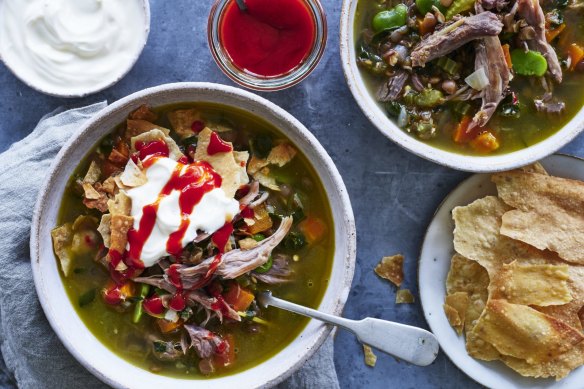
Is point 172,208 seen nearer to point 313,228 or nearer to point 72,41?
point 313,228

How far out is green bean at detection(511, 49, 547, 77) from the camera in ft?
10.5

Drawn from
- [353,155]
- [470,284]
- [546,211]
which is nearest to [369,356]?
[470,284]

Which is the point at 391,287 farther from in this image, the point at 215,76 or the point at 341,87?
the point at 215,76

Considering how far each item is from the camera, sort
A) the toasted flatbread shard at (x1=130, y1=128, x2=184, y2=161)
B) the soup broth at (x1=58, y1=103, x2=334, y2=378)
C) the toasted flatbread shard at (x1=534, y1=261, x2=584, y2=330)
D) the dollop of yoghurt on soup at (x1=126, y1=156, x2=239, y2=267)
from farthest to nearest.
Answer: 1. the toasted flatbread shard at (x1=534, y1=261, x2=584, y2=330)
2. the soup broth at (x1=58, y1=103, x2=334, y2=378)
3. the toasted flatbread shard at (x1=130, y1=128, x2=184, y2=161)
4. the dollop of yoghurt on soup at (x1=126, y1=156, x2=239, y2=267)

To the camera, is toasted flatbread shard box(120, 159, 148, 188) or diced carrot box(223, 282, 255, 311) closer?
toasted flatbread shard box(120, 159, 148, 188)

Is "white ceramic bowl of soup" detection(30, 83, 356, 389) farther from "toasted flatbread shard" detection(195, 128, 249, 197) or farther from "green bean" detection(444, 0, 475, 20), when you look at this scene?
"green bean" detection(444, 0, 475, 20)

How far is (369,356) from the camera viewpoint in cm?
349

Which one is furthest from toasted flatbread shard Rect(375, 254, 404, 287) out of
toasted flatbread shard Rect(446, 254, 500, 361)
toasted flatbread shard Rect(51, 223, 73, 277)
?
→ toasted flatbread shard Rect(51, 223, 73, 277)

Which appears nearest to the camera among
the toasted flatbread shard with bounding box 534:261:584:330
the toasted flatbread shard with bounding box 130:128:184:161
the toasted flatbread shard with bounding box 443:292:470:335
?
the toasted flatbread shard with bounding box 130:128:184:161

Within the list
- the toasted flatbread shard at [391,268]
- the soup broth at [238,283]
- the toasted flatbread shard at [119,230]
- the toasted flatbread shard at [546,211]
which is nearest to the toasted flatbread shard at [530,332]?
the toasted flatbread shard at [546,211]

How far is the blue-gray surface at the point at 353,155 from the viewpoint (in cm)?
346

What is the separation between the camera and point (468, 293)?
11.3 ft

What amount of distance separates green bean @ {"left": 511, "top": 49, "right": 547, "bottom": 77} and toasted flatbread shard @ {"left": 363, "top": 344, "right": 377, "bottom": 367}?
4.67 feet

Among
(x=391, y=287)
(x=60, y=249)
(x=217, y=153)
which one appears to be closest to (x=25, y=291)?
(x=60, y=249)
